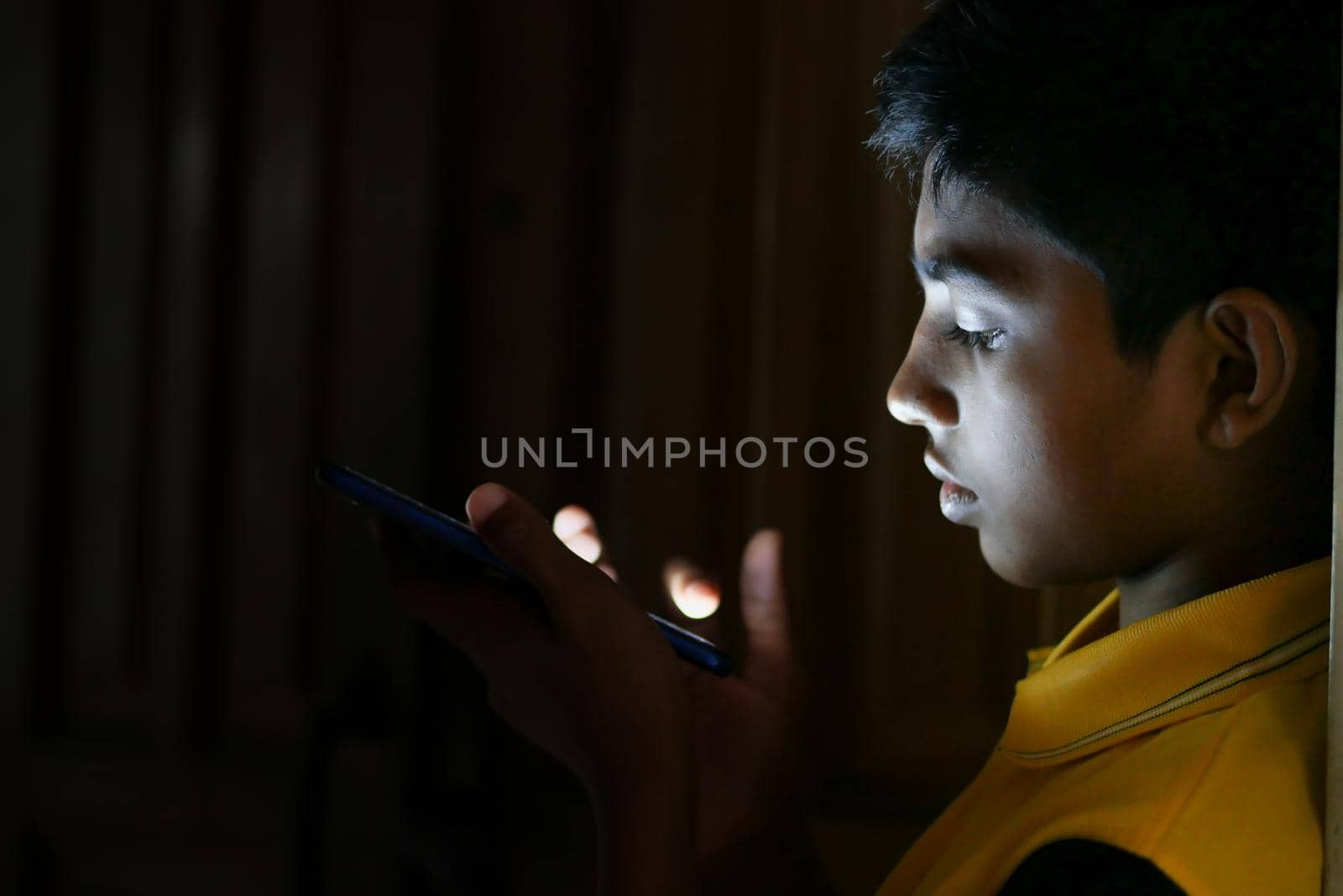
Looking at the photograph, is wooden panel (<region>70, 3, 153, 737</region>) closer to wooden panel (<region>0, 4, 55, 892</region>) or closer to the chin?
wooden panel (<region>0, 4, 55, 892</region>)

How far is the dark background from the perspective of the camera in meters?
0.42

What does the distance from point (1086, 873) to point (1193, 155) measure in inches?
9.2

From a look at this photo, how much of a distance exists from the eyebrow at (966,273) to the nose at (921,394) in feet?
0.09

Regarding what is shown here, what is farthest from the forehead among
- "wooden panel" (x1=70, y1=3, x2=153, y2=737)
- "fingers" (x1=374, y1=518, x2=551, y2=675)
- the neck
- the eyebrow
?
"wooden panel" (x1=70, y1=3, x2=153, y2=737)

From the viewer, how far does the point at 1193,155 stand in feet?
1.05

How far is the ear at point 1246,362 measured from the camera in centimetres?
31

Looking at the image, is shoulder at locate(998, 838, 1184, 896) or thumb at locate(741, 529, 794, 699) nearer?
shoulder at locate(998, 838, 1184, 896)

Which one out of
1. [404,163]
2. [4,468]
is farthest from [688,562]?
[4,468]

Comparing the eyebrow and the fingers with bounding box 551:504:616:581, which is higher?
the eyebrow

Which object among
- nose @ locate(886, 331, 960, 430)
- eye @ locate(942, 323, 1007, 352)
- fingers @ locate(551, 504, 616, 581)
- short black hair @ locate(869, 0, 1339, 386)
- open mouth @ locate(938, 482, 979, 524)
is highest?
short black hair @ locate(869, 0, 1339, 386)

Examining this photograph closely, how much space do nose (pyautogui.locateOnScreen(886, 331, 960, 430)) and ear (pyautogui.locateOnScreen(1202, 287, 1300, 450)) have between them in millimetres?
88

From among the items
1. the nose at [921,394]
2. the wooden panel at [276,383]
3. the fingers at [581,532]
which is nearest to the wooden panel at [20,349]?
the wooden panel at [276,383]

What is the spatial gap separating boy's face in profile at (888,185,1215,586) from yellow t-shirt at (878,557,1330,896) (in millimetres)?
34

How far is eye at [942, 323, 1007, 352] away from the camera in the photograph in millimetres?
346
